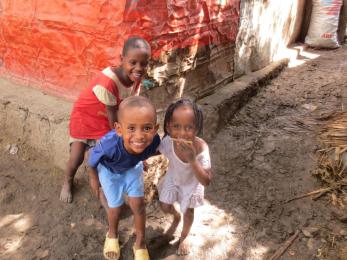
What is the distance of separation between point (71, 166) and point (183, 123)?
3.57 ft

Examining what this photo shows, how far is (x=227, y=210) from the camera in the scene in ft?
9.50

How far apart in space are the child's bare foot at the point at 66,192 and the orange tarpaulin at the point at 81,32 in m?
0.74

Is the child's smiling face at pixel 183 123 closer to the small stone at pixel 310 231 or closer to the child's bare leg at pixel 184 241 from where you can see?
the child's bare leg at pixel 184 241

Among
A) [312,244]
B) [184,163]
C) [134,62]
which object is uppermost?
[134,62]

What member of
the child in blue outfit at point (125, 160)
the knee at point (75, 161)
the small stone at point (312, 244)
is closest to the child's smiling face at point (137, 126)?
the child in blue outfit at point (125, 160)

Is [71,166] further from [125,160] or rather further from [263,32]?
[263,32]

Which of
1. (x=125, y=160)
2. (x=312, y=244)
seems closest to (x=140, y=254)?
(x=125, y=160)

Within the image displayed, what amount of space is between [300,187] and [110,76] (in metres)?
1.83

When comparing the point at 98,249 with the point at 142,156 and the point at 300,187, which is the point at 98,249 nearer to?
the point at 142,156

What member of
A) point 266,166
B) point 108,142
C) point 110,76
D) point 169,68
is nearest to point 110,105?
point 110,76

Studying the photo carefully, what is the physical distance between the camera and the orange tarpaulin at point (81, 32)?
2580mm

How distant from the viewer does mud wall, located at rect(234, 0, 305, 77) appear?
4406mm

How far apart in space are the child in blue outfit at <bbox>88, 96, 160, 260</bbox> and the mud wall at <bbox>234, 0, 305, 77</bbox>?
8.38 ft

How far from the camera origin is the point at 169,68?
3.04 meters
